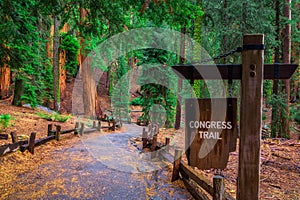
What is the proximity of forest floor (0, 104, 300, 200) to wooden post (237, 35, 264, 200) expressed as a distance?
8.56ft

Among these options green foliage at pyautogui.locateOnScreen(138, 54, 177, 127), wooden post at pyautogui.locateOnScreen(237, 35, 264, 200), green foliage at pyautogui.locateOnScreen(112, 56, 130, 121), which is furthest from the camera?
green foliage at pyautogui.locateOnScreen(112, 56, 130, 121)

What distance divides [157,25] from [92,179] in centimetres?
463

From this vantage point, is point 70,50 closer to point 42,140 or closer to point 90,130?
Answer: point 90,130

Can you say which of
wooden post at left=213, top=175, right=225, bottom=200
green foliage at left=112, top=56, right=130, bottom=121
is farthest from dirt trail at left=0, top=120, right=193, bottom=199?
green foliage at left=112, top=56, right=130, bottom=121

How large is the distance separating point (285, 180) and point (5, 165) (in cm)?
781

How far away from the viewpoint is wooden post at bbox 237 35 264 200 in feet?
9.59

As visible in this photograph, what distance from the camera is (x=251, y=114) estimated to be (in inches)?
117

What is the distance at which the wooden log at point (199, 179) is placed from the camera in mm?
4432

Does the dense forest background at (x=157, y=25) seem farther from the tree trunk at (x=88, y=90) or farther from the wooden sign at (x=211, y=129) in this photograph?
the wooden sign at (x=211, y=129)

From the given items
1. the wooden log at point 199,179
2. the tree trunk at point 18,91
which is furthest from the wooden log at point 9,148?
the tree trunk at point 18,91

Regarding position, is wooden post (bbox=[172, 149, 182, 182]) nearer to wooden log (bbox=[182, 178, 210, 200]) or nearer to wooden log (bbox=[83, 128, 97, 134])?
wooden log (bbox=[182, 178, 210, 200])

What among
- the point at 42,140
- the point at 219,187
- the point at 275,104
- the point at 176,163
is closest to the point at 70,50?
the point at 42,140

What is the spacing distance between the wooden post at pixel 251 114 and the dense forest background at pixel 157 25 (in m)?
3.10

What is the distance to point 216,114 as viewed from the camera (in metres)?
2.98
